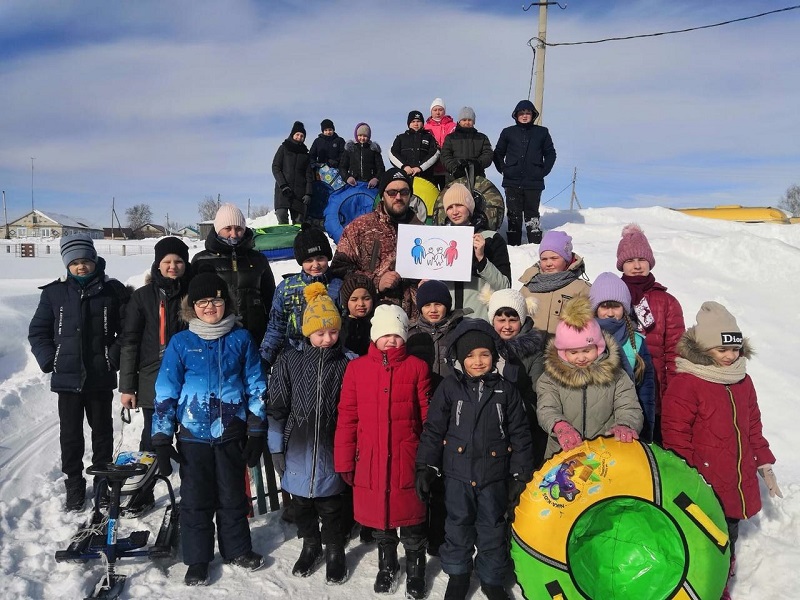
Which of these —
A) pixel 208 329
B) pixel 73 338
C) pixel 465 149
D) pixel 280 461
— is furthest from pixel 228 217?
pixel 465 149

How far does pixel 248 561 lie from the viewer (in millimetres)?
3469

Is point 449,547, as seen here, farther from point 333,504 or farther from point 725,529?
point 725,529

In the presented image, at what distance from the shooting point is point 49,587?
10.5 feet

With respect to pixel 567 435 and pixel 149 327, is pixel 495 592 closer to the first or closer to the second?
pixel 567 435

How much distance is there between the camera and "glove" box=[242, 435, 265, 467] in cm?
341

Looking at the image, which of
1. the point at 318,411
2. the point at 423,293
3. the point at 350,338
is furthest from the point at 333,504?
the point at 423,293

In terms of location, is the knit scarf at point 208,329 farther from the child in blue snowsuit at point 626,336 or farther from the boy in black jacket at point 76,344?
the child in blue snowsuit at point 626,336

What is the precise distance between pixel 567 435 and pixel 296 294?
2.10 meters

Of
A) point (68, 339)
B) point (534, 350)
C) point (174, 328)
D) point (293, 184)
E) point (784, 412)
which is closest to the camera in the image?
point (534, 350)

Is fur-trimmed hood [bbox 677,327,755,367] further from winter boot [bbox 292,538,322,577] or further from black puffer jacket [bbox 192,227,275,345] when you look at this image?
black puffer jacket [bbox 192,227,275,345]

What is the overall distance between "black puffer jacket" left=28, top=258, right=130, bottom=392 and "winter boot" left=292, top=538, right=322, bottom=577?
2099 mm

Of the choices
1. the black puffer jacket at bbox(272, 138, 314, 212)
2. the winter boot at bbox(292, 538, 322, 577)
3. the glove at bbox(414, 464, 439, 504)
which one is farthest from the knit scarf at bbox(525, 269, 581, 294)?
the black puffer jacket at bbox(272, 138, 314, 212)

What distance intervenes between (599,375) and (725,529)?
0.97 metres

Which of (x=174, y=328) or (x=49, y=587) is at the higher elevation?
(x=174, y=328)
